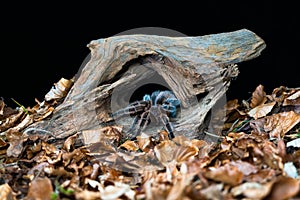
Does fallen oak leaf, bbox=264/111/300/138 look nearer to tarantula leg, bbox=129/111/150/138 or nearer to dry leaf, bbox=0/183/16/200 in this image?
tarantula leg, bbox=129/111/150/138

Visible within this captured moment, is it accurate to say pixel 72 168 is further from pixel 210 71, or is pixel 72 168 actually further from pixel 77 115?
pixel 210 71

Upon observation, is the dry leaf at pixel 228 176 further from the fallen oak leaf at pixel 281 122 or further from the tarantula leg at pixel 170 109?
the tarantula leg at pixel 170 109

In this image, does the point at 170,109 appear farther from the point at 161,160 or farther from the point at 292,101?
the point at 292,101

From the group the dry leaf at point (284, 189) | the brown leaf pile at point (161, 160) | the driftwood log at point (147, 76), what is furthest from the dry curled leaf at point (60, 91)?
the dry leaf at point (284, 189)

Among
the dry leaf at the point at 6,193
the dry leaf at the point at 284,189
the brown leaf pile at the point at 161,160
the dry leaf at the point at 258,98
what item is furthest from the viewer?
the dry leaf at the point at 258,98

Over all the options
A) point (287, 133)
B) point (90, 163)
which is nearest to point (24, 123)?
point (90, 163)

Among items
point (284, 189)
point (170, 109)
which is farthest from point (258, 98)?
point (284, 189)
